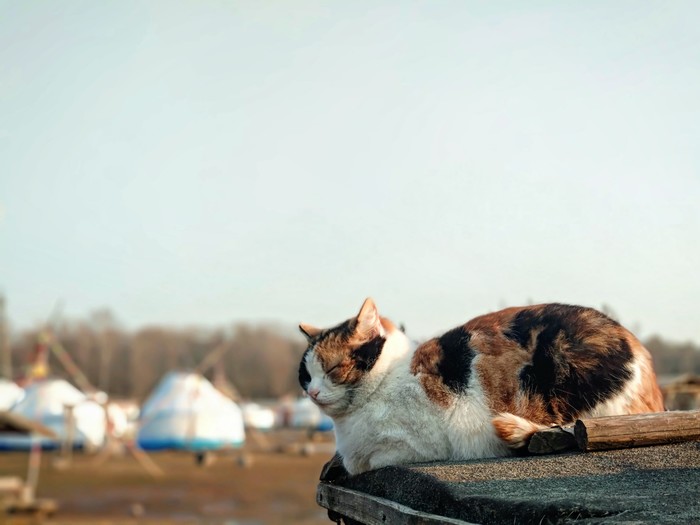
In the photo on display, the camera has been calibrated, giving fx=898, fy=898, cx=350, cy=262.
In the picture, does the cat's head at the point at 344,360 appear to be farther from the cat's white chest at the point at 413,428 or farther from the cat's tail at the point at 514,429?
the cat's tail at the point at 514,429

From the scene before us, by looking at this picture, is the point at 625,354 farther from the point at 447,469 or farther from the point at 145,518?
the point at 145,518

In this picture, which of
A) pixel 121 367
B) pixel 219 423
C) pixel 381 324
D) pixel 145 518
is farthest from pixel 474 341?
pixel 121 367

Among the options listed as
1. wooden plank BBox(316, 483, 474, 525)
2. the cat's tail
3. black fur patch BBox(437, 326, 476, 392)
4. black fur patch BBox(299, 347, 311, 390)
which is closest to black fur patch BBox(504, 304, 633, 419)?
the cat's tail

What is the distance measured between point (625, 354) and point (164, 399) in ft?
152

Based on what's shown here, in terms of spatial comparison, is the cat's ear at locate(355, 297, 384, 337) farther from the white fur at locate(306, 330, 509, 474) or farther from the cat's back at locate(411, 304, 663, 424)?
the cat's back at locate(411, 304, 663, 424)

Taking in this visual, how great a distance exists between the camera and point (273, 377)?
90188 millimetres

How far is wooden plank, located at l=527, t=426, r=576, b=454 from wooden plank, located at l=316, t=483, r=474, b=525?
877 millimetres

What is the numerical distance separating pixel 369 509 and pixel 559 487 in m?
1.06

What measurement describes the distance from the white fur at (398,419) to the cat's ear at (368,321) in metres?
0.12

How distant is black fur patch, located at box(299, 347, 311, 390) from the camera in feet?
17.3

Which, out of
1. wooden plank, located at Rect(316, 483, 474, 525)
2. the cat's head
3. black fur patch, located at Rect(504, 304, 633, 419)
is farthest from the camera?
the cat's head

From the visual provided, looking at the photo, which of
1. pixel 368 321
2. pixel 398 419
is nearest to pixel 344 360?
pixel 368 321

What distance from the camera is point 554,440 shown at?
4.63 meters

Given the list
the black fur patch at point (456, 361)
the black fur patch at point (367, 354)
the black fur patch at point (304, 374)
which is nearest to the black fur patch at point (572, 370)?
the black fur patch at point (456, 361)
